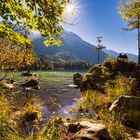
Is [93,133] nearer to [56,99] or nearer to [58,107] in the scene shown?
[58,107]

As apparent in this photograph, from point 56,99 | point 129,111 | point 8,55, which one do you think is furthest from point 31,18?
point 56,99

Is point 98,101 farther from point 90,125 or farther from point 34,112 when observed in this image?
point 90,125

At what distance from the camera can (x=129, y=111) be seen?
43.8 ft

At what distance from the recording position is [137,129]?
495 inches

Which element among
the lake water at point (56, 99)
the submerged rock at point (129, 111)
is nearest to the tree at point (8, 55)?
the lake water at point (56, 99)

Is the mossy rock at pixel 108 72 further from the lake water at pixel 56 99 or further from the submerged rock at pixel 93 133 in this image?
the submerged rock at pixel 93 133

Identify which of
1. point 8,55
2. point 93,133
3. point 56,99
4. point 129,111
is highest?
point 8,55

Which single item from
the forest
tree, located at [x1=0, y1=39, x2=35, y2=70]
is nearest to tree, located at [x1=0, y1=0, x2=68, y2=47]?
the forest

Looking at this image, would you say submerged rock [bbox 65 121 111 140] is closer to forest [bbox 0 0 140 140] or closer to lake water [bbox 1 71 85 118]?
forest [bbox 0 0 140 140]

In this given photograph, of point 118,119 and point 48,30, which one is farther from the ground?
point 48,30

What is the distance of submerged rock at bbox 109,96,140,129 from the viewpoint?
13.1m

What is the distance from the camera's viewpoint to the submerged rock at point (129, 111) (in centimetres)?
1307

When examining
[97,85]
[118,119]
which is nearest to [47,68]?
[97,85]

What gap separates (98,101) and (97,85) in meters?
5.66
